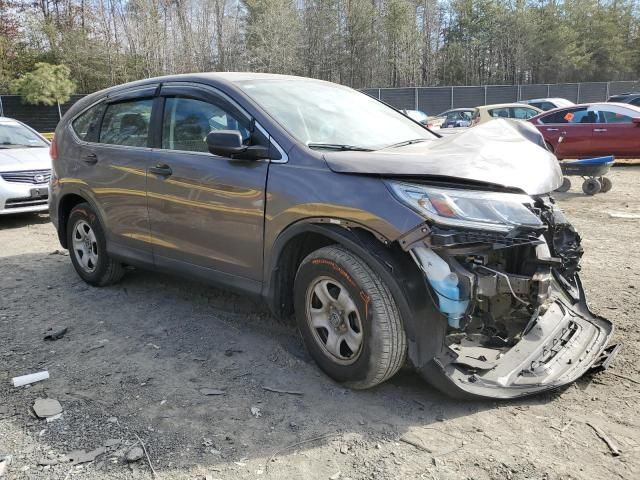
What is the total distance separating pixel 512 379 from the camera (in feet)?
9.66

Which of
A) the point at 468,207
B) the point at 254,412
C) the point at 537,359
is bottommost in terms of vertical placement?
the point at 254,412

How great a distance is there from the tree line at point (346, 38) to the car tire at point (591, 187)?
32443 mm

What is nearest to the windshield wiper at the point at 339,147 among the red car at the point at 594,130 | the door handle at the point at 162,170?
the door handle at the point at 162,170

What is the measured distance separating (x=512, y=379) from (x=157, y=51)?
3781 cm

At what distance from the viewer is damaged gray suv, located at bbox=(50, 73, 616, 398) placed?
276cm

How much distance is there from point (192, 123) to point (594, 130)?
1138cm

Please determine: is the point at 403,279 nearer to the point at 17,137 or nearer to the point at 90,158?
the point at 90,158

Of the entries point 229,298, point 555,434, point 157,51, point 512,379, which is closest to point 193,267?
point 229,298

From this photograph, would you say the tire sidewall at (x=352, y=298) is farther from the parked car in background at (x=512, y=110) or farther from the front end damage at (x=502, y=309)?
the parked car in background at (x=512, y=110)

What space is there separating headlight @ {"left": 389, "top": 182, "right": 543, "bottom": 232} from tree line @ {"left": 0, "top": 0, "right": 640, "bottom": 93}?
36.4 metres

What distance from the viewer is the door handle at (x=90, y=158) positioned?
476 cm

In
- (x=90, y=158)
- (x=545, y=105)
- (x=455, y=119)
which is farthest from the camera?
(x=455, y=119)

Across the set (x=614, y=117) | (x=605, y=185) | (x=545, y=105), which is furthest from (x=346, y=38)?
(x=605, y=185)

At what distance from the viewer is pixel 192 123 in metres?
4.00
